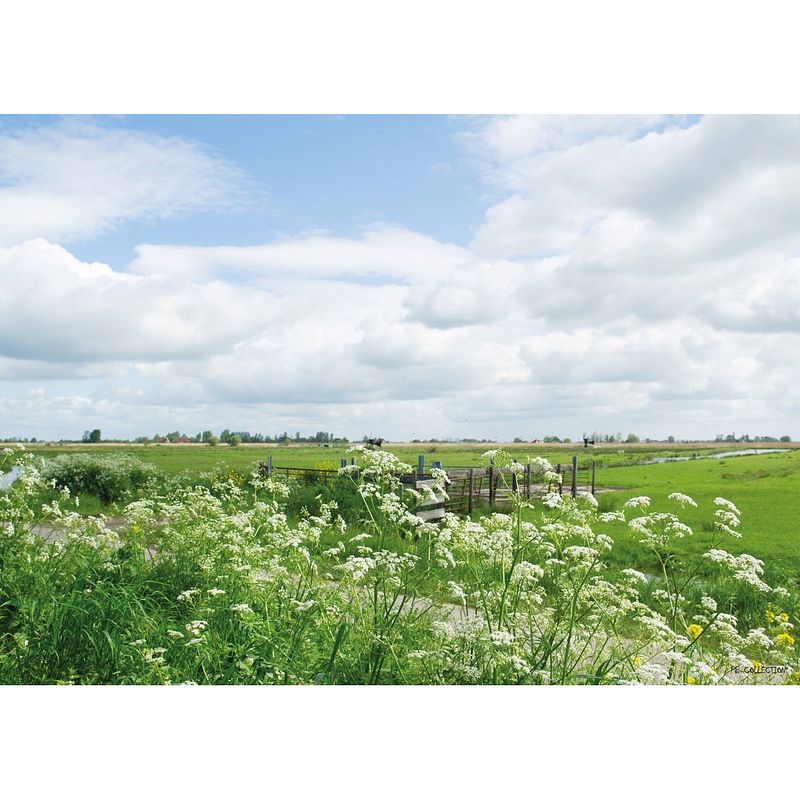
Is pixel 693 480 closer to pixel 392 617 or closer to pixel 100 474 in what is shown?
pixel 100 474

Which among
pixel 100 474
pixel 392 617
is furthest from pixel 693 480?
pixel 392 617

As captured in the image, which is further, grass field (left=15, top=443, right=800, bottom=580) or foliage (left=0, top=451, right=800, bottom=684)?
grass field (left=15, top=443, right=800, bottom=580)

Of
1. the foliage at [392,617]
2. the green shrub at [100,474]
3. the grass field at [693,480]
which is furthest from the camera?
the green shrub at [100,474]

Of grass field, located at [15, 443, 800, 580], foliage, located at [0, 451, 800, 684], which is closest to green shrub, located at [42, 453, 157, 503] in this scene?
grass field, located at [15, 443, 800, 580]

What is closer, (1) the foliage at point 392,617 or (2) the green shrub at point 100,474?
(1) the foliage at point 392,617

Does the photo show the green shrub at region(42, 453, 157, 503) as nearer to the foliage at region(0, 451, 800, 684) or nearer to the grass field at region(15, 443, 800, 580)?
the grass field at region(15, 443, 800, 580)

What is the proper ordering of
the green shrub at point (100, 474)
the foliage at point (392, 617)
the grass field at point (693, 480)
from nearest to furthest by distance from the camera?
the foliage at point (392, 617) → the grass field at point (693, 480) → the green shrub at point (100, 474)

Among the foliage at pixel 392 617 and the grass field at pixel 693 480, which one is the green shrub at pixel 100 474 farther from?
the foliage at pixel 392 617

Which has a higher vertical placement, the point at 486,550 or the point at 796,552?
the point at 486,550

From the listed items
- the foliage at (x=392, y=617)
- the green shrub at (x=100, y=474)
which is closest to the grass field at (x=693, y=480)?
the green shrub at (x=100, y=474)
